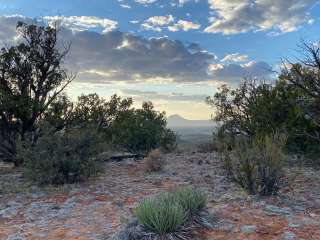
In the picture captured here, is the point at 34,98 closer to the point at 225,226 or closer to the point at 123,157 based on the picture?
the point at 123,157

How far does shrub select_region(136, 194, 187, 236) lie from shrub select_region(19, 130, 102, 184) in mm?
6386

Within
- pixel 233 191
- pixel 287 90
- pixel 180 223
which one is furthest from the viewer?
pixel 287 90

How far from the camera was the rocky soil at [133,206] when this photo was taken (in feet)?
25.1

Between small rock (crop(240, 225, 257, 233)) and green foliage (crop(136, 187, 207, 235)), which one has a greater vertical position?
green foliage (crop(136, 187, 207, 235))

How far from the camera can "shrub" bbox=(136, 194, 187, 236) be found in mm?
7000

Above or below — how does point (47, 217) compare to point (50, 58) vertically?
below

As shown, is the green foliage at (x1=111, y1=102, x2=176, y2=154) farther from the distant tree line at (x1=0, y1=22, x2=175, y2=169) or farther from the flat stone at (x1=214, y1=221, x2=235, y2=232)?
the flat stone at (x1=214, y1=221, x2=235, y2=232)

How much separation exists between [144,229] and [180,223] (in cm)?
67

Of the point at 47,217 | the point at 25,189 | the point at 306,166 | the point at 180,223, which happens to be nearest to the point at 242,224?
the point at 180,223

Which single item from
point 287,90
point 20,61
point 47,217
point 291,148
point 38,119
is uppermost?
point 20,61

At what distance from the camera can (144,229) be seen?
283 inches

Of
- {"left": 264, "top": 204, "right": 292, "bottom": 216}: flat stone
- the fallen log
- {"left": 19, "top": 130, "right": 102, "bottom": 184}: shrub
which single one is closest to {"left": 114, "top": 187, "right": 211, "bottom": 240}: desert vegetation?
{"left": 264, "top": 204, "right": 292, "bottom": 216}: flat stone

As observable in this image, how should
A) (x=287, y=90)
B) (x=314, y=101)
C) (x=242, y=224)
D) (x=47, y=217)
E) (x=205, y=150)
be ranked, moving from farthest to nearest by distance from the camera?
(x=205, y=150)
(x=287, y=90)
(x=314, y=101)
(x=47, y=217)
(x=242, y=224)

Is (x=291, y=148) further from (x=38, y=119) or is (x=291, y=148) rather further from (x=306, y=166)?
(x=38, y=119)
